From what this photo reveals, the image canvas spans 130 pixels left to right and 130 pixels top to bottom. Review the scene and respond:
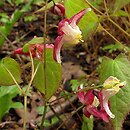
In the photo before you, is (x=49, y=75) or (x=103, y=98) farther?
(x=49, y=75)

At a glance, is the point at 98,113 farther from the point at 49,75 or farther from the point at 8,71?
the point at 8,71

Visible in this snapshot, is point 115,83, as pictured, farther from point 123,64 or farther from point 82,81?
point 82,81

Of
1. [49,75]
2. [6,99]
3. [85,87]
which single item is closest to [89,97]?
[85,87]

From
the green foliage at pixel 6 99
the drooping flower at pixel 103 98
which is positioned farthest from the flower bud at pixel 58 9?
the green foliage at pixel 6 99

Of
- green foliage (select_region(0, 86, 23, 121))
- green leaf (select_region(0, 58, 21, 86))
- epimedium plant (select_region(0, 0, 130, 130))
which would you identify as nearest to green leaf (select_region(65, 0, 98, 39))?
epimedium plant (select_region(0, 0, 130, 130))

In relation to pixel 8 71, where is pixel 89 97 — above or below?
below

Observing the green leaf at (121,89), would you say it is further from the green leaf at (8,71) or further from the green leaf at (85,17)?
the green leaf at (8,71)

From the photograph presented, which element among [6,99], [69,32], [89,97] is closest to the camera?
[69,32]
